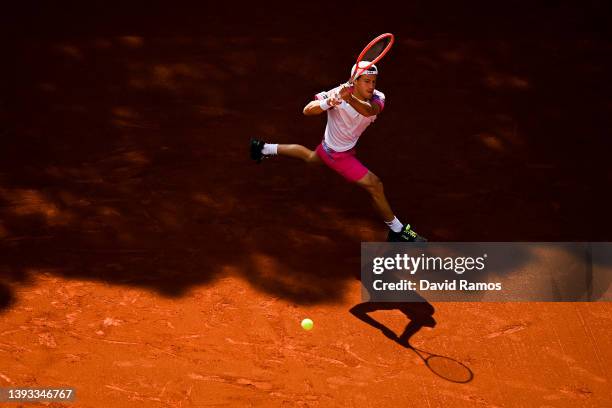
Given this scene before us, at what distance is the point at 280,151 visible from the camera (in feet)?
32.3

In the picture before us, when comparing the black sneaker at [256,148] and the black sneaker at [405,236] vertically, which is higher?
the black sneaker at [256,148]

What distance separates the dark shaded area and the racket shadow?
0.44 meters

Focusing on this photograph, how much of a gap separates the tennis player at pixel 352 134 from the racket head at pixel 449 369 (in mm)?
1630

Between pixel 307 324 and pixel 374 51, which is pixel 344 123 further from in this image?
pixel 307 324

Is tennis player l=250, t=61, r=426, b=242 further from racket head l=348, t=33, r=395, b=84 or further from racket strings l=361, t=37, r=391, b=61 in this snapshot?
racket strings l=361, t=37, r=391, b=61

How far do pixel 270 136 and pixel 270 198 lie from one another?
1128mm

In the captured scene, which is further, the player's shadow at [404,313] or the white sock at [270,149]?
the white sock at [270,149]

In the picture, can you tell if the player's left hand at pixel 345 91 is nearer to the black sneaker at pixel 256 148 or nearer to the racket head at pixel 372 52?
the racket head at pixel 372 52

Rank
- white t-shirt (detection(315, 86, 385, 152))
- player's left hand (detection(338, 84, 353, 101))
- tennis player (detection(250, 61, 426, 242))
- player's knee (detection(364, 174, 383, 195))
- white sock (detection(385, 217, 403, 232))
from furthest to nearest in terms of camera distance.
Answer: white sock (detection(385, 217, 403, 232)) → player's knee (detection(364, 174, 383, 195)) → white t-shirt (detection(315, 86, 385, 152)) → tennis player (detection(250, 61, 426, 242)) → player's left hand (detection(338, 84, 353, 101))

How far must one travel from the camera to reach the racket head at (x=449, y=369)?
791 cm

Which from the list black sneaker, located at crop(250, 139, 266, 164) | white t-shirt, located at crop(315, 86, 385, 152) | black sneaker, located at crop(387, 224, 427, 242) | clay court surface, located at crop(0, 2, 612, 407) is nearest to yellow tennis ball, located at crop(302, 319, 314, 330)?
clay court surface, located at crop(0, 2, 612, 407)

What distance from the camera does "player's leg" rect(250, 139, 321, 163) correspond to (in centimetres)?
966

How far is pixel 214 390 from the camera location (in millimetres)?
7707

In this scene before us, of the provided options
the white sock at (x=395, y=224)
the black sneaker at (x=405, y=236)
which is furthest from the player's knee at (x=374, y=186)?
the black sneaker at (x=405, y=236)
